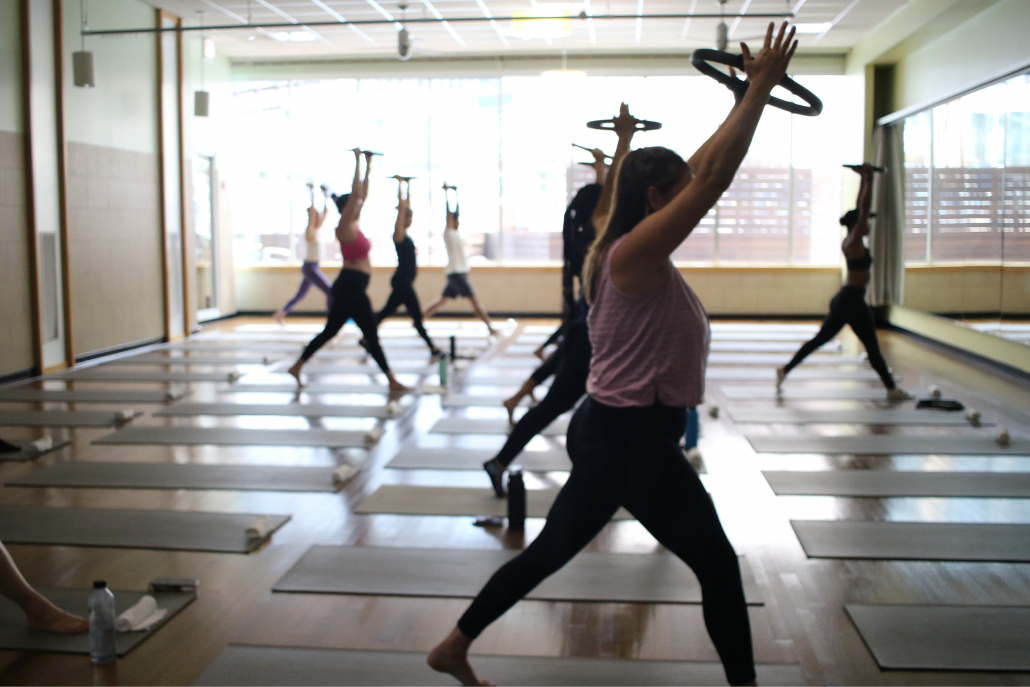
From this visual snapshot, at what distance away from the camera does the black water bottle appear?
3418mm

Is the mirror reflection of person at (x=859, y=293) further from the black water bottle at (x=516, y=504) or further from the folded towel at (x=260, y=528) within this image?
the folded towel at (x=260, y=528)

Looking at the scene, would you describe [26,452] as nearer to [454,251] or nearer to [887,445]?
[887,445]

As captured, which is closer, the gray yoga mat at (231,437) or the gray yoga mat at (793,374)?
the gray yoga mat at (231,437)

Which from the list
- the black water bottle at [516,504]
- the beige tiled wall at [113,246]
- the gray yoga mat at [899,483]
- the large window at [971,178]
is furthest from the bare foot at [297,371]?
the large window at [971,178]

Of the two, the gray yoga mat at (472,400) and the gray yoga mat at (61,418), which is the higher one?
the gray yoga mat at (472,400)

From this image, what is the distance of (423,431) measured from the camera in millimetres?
5191

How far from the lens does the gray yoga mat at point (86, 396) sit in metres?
6.19

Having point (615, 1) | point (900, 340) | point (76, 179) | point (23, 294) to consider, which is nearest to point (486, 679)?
point (23, 294)

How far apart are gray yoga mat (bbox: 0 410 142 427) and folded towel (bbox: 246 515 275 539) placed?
2.49 metres

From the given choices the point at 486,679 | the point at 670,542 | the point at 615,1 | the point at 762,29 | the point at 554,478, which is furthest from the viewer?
the point at 762,29

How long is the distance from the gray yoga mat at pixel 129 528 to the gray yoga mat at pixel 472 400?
2503mm

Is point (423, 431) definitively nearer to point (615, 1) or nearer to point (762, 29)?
point (615, 1)

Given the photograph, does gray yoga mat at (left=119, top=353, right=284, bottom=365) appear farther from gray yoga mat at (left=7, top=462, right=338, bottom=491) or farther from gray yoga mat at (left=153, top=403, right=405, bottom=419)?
gray yoga mat at (left=7, top=462, right=338, bottom=491)

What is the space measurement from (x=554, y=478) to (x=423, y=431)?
1.23 meters
